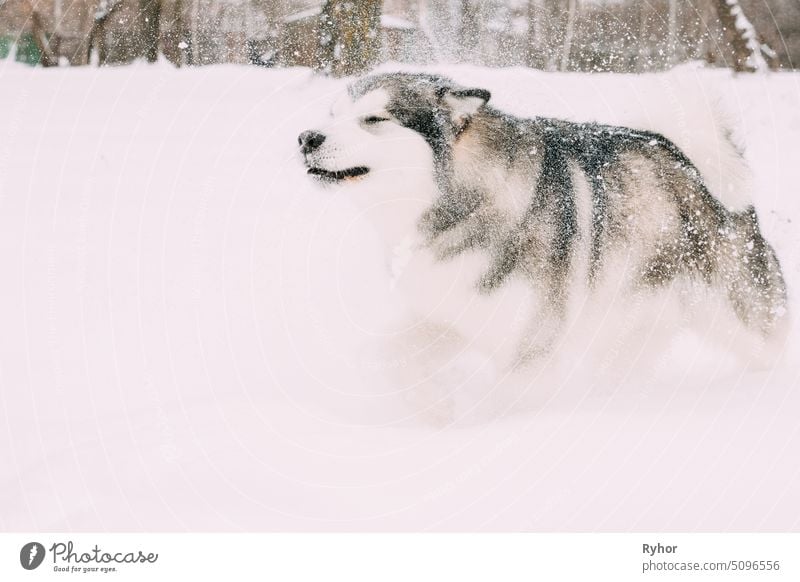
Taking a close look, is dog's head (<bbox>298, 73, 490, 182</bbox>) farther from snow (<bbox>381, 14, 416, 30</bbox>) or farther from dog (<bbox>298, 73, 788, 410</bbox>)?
snow (<bbox>381, 14, 416, 30</bbox>)

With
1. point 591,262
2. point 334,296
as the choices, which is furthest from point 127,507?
point 591,262

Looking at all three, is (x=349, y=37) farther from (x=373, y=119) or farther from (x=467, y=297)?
(x=467, y=297)

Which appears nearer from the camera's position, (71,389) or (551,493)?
(551,493)

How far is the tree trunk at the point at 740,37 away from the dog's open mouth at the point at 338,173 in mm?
1076

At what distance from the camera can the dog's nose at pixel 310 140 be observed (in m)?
1.60

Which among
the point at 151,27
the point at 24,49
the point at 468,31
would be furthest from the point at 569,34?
the point at 24,49

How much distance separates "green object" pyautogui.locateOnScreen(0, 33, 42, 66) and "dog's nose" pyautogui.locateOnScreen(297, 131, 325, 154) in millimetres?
809

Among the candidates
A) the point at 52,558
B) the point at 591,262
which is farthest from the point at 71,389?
the point at 591,262

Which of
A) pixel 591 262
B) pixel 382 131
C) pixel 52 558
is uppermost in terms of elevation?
pixel 382 131

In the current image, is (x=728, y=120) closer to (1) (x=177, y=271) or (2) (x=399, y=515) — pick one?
(2) (x=399, y=515)

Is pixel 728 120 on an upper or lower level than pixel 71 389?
upper

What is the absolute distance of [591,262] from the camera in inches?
62.7

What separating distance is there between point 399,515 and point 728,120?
4.53 ft

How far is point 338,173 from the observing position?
1.60 m
